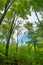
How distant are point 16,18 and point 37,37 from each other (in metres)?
17.0

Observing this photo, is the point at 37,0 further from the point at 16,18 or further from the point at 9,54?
the point at 16,18

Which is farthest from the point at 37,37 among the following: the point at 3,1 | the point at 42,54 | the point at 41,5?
the point at 3,1

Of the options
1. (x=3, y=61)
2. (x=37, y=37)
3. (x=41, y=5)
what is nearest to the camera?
(x=41, y=5)

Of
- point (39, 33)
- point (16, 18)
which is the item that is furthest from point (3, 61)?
point (39, 33)

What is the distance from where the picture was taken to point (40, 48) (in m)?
10.8

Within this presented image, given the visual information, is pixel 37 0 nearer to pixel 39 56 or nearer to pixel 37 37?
pixel 37 37

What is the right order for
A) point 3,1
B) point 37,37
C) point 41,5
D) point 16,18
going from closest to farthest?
1. point 41,5
2. point 37,37
3. point 3,1
4. point 16,18

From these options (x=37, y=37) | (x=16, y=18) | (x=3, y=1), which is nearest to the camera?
(x=37, y=37)

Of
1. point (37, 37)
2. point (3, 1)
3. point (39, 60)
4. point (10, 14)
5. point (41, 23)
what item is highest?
point (10, 14)

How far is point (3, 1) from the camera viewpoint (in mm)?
20219

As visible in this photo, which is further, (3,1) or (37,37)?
(3,1)

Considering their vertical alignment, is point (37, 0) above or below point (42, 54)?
above

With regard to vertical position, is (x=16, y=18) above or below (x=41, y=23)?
above

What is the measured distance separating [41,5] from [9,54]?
15356mm
